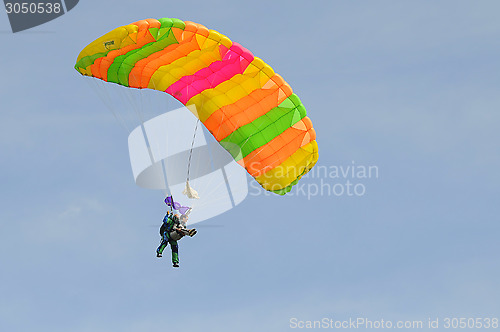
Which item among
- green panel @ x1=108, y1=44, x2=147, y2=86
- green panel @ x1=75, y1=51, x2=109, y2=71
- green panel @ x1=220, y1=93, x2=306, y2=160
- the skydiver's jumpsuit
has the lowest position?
the skydiver's jumpsuit

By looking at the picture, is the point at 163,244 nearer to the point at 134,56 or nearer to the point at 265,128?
the point at 265,128

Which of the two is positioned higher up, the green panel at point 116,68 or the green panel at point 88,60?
the green panel at point 88,60

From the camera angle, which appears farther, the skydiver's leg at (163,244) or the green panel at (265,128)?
the green panel at (265,128)

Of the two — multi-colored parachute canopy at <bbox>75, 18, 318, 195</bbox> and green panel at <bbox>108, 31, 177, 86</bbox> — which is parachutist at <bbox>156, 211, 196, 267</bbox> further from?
green panel at <bbox>108, 31, 177, 86</bbox>

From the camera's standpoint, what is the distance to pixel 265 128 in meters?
26.5

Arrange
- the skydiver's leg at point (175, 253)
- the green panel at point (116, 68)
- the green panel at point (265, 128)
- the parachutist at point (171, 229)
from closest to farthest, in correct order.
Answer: the parachutist at point (171, 229), the green panel at point (116, 68), the skydiver's leg at point (175, 253), the green panel at point (265, 128)

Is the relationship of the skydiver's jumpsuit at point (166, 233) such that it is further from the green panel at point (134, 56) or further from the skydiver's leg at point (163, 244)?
the green panel at point (134, 56)

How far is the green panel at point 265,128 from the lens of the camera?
85.9 ft

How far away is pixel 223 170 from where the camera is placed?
27734 mm

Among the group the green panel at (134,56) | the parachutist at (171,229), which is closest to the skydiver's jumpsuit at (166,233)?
the parachutist at (171,229)

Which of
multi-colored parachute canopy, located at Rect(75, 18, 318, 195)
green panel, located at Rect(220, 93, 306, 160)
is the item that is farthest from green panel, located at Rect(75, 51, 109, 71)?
green panel, located at Rect(220, 93, 306, 160)

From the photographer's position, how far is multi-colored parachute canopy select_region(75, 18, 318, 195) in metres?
24.8

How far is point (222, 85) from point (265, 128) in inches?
59.4

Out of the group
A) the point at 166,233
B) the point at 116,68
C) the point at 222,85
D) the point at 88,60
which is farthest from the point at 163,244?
the point at 88,60
